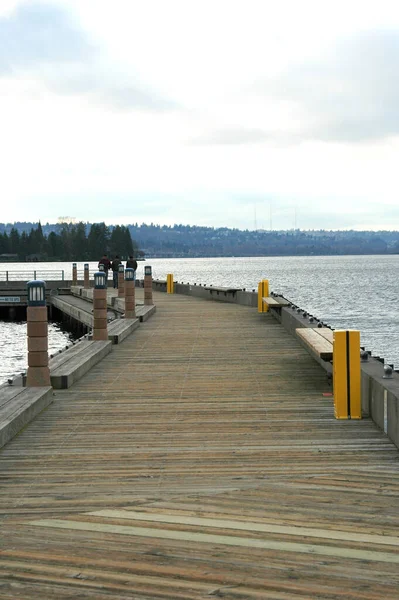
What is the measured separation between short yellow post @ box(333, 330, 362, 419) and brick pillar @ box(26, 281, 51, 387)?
3878 millimetres

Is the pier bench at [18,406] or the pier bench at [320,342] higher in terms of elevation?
the pier bench at [320,342]

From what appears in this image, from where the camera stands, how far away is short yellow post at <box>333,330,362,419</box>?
8930 mm

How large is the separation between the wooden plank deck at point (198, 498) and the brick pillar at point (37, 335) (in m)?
0.53

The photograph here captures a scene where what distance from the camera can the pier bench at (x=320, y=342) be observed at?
10109 mm

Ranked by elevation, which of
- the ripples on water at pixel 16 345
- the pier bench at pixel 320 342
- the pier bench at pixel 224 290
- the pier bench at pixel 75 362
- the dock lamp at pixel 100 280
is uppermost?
the dock lamp at pixel 100 280

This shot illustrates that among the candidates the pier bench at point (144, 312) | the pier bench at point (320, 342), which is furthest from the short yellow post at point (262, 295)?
the pier bench at point (320, 342)

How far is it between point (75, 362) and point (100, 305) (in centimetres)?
310

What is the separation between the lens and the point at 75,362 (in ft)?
41.8

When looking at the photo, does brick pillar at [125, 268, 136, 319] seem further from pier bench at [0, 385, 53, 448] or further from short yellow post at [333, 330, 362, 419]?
short yellow post at [333, 330, 362, 419]

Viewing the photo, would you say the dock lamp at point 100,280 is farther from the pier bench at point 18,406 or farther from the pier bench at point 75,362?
the pier bench at point 18,406

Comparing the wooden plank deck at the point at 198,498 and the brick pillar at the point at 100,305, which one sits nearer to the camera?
the wooden plank deck at the point at 198,498

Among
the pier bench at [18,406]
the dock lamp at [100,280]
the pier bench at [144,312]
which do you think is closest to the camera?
the pier bench at [18,406]

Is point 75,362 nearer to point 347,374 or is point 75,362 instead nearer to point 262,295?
point 347,374

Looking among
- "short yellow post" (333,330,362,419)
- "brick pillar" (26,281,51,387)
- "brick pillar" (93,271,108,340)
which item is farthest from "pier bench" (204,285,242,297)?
"short yellow post" (333,330,362,419)
